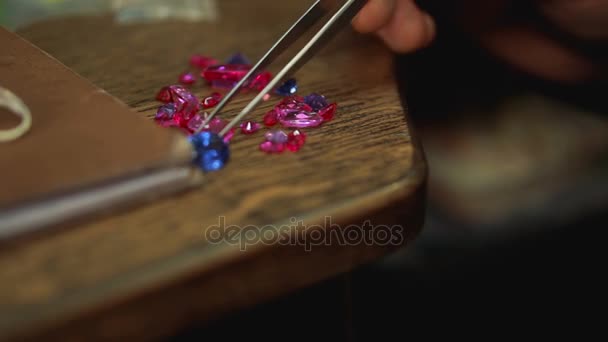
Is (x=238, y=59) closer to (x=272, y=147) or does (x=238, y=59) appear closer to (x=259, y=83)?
(x=259, y=83)

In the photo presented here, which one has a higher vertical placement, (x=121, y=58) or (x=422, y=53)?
(x=121, y=58)

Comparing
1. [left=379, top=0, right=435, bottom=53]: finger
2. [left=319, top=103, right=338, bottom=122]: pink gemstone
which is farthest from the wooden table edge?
[left=379, top=0, right=435, bottom=53]: finger

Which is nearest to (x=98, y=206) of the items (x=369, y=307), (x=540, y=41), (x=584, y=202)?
(x=540, y=41)

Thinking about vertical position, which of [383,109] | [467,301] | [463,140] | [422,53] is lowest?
[467,301]

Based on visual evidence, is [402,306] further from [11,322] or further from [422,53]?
[11,322]

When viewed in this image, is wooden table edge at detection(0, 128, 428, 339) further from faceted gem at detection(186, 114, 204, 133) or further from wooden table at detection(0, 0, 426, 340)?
faceted gem at detection(186, 114, 204, 133)

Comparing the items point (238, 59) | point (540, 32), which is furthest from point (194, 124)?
point (540, 32)

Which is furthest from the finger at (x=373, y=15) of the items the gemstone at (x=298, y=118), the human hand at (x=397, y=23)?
the gemstone at (x=298, y=118)
